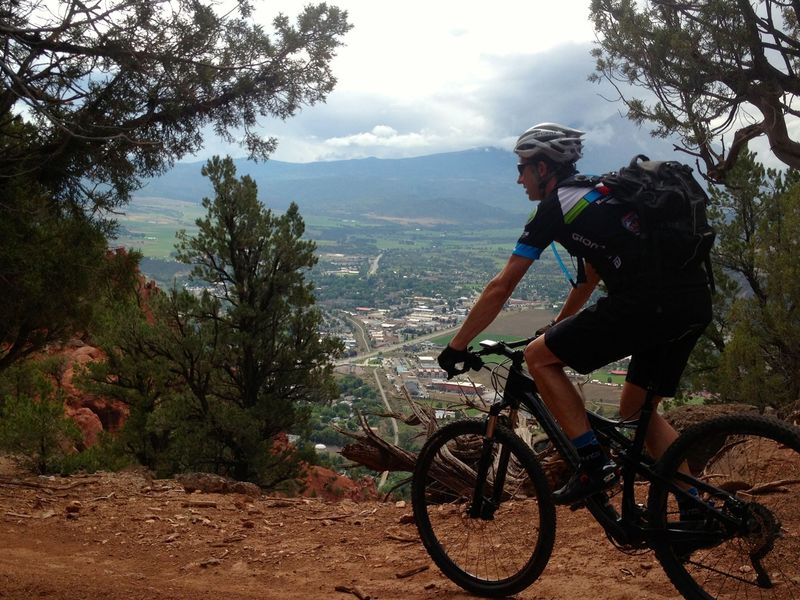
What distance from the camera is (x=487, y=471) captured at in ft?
11.6

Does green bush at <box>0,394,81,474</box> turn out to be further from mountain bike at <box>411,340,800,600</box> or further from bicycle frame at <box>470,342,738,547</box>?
bicycle frame at <box>470,342,738,547</box>

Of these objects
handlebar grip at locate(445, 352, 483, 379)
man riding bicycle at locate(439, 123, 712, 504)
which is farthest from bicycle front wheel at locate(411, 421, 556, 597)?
handlebar grip at locate(445, 352, 483, 379)

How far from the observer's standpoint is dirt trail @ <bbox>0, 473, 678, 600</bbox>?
12.2 feet

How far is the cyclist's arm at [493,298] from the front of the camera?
118 inches

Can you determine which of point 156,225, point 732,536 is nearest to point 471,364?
point 732,536

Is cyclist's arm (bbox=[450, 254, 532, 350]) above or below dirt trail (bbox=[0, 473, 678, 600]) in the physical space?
above

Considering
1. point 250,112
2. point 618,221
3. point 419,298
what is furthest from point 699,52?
point 419,298

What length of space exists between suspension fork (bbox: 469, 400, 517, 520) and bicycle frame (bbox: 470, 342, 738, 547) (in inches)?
2.9

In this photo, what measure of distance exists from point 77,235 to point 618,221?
21.5 ft

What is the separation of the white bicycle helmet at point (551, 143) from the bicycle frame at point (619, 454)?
0.91 metres

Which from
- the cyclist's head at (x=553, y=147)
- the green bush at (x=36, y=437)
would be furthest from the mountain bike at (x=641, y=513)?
the green bush at (x=36, y=437)

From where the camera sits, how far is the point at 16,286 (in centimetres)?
717

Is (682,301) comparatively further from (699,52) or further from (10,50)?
(699,52)

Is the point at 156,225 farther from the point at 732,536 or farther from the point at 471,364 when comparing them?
the point at 732,536
